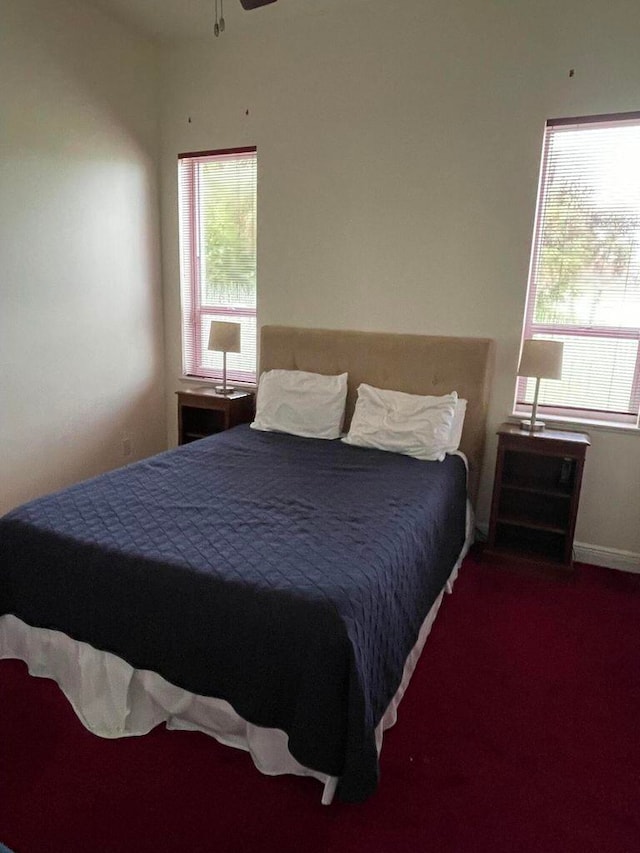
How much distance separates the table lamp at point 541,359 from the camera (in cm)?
286

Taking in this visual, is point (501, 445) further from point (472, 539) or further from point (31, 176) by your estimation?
point (31, 176)

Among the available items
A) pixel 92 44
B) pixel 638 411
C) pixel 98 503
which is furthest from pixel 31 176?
pixel 638 411

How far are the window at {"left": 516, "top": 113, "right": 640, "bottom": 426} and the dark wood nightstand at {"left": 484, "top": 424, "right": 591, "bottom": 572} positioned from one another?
32cm

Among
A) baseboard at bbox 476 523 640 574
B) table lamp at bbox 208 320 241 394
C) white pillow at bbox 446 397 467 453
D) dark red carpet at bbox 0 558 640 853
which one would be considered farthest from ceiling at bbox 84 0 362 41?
dark red carpet at bbox 0 558 640 853

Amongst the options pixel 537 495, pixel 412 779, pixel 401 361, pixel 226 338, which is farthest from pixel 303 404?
pixel 412 779

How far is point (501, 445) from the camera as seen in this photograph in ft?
9.75

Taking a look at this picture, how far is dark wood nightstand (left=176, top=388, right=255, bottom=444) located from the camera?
3.70 m

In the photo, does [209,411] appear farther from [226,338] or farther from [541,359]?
[541,359]

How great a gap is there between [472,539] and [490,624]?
0.82 metres

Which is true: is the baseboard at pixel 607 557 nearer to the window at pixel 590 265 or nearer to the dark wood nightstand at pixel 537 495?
the dark wood nightstand at pixel 537 495

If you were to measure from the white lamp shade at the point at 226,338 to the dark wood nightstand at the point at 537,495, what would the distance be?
179 cm

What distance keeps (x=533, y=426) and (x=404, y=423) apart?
2.29 ft

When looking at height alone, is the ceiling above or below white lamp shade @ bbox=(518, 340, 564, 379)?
above

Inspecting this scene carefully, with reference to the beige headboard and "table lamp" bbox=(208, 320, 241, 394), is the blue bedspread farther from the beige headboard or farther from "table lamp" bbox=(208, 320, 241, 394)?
"table lamp" bbox=(208, 320, 241, 394)
